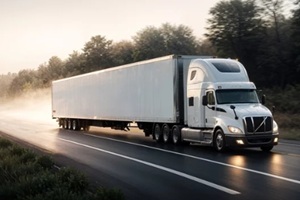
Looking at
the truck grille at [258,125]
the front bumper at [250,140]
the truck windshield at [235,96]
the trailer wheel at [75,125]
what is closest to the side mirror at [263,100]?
the truck windshield at [235,96]

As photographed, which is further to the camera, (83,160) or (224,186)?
(83,160)

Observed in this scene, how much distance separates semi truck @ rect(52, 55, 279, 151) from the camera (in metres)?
18.3

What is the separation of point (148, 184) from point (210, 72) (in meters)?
9.29

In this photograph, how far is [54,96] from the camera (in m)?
46.1

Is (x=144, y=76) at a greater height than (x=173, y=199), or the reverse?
(x=144, y=76)

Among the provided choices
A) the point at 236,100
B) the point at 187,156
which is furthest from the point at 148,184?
the point at 236,100

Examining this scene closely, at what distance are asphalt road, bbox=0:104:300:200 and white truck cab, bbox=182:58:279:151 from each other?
54 cm

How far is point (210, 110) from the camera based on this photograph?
19953 mm

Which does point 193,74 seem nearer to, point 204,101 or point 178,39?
point 204,101

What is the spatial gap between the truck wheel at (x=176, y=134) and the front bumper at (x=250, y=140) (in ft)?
14.3

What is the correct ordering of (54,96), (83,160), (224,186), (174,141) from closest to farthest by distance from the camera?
(224,186) < (83,160) < (174,141) < (54,96)

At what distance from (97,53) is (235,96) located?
87.3 metres

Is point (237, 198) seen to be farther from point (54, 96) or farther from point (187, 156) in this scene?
point (54, 96)

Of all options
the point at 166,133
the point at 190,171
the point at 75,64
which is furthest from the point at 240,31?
the point at 75,64
